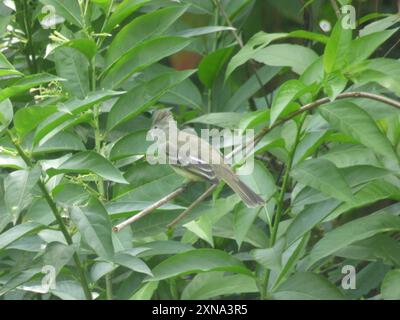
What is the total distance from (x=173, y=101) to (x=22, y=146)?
1175 millimetres

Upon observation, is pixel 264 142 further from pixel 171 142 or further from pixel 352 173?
pixel 171 142

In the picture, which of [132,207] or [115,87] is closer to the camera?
[132,207]

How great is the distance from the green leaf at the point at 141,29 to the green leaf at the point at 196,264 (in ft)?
2.65

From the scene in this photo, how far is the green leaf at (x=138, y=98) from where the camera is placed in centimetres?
309

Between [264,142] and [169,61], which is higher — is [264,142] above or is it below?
below

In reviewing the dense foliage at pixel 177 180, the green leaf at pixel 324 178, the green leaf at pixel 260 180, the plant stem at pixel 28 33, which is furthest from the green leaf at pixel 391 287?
the plant stem at pixel 28 33

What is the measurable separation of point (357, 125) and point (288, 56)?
0.61 m

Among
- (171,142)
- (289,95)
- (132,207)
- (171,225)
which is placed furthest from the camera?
(171,142)

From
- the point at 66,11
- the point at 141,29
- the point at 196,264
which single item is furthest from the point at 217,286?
the point at 66,11

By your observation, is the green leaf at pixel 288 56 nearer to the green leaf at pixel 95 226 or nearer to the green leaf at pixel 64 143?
the green leaf at pixel 64 143

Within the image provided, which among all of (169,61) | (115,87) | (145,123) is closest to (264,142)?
(115,87)

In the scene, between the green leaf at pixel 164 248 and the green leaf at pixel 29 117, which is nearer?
the green leaf at pixel 29 117

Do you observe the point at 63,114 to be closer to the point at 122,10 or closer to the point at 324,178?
the point at 122,10

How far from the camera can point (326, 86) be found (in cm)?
267
